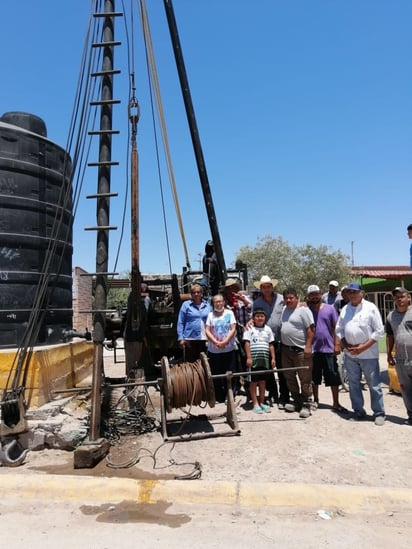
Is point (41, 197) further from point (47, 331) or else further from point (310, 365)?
point (310, 365)

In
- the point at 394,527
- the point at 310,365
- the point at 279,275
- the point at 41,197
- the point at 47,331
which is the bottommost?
the point at 394,527

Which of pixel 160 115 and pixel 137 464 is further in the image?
pixel 160 115

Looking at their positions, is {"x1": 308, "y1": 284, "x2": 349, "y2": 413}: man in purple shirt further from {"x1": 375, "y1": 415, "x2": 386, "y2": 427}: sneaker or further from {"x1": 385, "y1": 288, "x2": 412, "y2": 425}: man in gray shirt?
Answer: {"x1": 385, "y1": 288, "x2": 412, "y2": 425}: man in gray shirt

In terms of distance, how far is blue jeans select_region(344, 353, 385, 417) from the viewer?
17.9ft

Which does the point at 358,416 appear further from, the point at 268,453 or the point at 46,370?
the point at 46,370

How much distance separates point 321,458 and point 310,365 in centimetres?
158

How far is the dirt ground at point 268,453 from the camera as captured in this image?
4008mm

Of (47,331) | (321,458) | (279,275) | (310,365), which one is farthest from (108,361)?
(279,275)

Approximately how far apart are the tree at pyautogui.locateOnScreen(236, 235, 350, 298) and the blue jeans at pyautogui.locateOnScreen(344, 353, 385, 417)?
2880 centimetres

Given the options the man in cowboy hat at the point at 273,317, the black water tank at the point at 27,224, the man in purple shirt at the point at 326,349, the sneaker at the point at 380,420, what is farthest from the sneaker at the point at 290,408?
the black water tank at the point at 27,224

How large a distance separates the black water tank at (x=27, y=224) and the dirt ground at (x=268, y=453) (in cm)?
177

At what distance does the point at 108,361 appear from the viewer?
12766 millimetres

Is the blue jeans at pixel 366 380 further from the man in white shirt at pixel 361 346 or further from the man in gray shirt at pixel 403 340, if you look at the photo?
the man in gray shirt at pixel 403 340

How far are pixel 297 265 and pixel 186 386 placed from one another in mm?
32386
